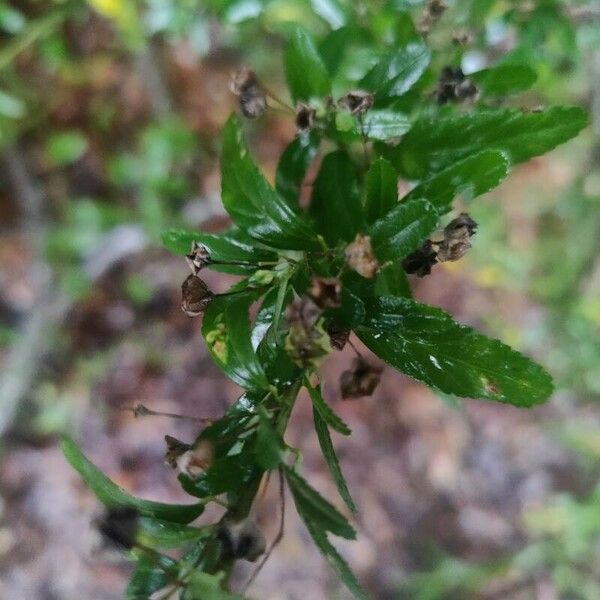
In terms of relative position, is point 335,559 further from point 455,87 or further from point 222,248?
point 455,87

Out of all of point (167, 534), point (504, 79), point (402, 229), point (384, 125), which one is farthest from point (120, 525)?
point (504, 79)

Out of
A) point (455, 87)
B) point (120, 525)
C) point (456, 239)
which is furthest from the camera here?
point (455, 87)

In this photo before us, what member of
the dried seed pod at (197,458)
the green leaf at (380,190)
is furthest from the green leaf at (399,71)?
the dried seed pod at (197,458)

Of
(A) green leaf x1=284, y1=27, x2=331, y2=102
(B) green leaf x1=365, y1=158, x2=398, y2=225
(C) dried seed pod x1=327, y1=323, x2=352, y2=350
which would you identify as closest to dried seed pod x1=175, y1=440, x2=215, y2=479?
(C) dried seed pod x1=327, y1=323, x2=352, y2=350

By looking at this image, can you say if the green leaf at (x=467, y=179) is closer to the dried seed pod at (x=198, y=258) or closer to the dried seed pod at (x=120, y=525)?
the dried seed pod at (x=198, y=258)

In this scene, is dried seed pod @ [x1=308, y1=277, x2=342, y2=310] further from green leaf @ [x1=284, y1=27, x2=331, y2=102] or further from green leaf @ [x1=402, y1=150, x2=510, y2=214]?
green leaf @ [x1=284, y1=27, x2=331, y2=102]

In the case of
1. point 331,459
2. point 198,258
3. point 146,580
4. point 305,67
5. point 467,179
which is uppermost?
point 305,67
